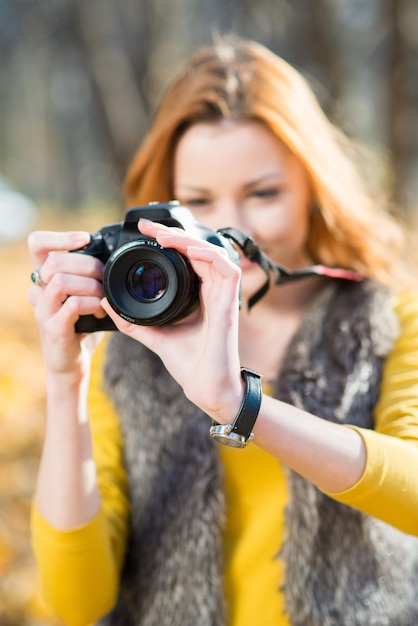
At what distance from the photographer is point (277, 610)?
1410 millimetres

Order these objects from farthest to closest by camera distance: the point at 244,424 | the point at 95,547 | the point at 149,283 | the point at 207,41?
the point at 207,41
the point at 95,547
the point at 149,283
the point at 244,424

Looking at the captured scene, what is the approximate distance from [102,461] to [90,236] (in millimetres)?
526

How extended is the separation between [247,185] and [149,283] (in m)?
0.48

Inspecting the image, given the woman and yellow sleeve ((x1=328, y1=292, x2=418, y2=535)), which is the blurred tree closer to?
the woman

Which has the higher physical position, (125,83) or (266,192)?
(125,83)

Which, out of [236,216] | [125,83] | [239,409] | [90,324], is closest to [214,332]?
[239,409]

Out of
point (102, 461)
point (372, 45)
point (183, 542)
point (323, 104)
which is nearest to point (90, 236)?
point (102, 461)

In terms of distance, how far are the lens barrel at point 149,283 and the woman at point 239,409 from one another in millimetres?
26

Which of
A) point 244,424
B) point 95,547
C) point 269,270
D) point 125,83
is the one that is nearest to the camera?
point 244,424

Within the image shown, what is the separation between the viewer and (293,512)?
141 centimetres

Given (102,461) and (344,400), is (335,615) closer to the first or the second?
(344,400)

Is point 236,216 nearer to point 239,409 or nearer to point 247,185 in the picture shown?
point 247,185

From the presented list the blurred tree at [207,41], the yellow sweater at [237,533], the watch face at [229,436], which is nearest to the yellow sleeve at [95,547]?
the yellow sweater at [237,533]

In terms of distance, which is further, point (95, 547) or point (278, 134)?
point (278, 134)
